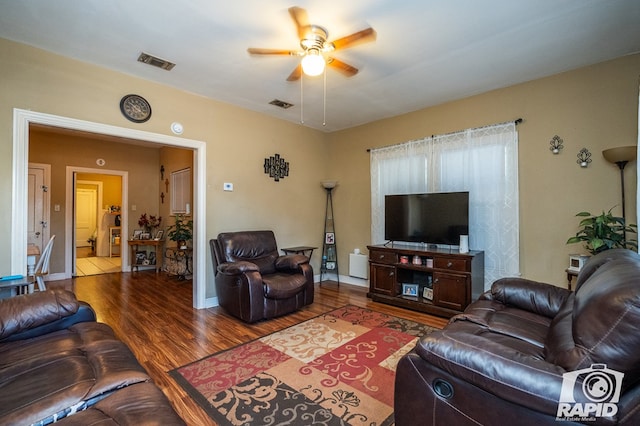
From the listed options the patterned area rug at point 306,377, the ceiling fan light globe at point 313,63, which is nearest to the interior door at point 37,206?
the patterned area rug at point 306,377

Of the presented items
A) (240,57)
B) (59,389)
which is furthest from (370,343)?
(240,57)

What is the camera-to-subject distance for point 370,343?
2.77 metres

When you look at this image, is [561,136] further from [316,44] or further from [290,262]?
[290,262]

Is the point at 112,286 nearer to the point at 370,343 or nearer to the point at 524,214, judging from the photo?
the point at 370,343

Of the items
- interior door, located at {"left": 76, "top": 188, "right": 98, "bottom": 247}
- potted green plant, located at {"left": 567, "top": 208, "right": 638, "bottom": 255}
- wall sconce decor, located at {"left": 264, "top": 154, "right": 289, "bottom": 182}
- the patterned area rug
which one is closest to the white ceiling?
wall sconce decor, located at {"left": 264, "top": 154, "right": 289, "bottom": 182}

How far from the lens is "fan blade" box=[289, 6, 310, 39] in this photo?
2.00 metres

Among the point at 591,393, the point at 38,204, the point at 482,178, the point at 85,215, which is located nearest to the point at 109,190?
the point at 85,215

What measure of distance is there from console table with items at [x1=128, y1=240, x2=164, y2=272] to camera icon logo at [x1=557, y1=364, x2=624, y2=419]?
6.83 meters

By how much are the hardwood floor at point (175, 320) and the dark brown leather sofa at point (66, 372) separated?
69 cm

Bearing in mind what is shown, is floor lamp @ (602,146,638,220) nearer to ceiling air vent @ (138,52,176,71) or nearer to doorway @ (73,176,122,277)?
ceiling air vent @ (138,52,176,71)

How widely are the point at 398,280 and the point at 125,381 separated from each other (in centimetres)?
336

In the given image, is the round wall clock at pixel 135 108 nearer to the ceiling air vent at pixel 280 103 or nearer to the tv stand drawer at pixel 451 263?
the ceiling air vent at pixel 280 103

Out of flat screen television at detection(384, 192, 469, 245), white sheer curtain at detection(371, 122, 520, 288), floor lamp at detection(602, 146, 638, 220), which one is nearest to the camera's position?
floor lamp at detection(602, 146, 638, 220)

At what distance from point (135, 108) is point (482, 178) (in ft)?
14.0
